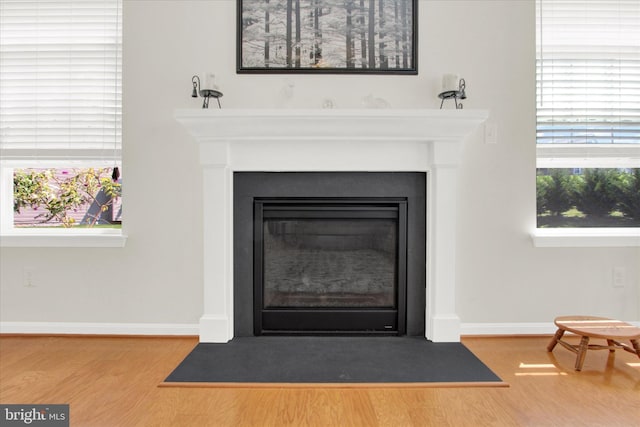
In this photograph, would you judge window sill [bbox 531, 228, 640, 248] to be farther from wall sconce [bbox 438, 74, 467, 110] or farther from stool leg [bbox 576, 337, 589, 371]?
wall sconce [bbox 438, 74, 467, 110]

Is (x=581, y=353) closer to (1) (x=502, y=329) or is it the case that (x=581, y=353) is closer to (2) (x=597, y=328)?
(2) (x=597, y=328)

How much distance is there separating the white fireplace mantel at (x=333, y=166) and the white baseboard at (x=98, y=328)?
Answer: 10.4 inches

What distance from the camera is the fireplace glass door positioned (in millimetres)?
2268

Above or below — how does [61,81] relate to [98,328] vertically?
above

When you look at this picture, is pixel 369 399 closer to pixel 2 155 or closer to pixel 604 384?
pixel 604 384

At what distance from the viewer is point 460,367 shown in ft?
6.10

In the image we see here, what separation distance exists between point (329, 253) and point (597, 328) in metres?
1.44

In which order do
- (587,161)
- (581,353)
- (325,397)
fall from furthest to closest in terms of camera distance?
(587,161), (581,353), (325,397)

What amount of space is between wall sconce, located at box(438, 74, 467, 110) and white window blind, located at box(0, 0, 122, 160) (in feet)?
6.46

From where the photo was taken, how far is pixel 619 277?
238cm

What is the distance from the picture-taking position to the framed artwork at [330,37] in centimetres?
232

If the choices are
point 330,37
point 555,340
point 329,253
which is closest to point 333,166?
point 329,253

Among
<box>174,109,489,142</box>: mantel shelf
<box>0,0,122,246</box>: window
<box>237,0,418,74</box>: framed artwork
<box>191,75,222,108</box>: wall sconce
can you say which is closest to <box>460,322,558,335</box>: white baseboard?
<box>174,109,489,142</box>: mantel shelf

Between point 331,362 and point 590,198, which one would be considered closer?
point 331,362
